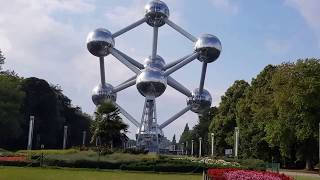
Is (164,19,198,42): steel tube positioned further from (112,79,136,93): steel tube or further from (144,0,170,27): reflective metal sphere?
(112,79,136,93): steel tube

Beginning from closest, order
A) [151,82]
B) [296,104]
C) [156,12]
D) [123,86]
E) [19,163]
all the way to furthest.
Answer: [19,163]
[296,104]
[151,82]
[156,12]
[123,86]

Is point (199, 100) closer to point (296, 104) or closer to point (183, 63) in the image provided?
point (183, 63)

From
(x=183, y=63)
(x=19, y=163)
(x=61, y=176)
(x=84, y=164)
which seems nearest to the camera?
(x=61, y=176)

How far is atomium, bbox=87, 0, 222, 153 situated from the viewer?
2950 inches

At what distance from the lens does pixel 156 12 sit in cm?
7644

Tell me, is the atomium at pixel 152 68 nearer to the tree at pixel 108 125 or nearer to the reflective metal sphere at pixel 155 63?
the reflective metal sphere at pixel 155 63

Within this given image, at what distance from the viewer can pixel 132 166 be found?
131 feet

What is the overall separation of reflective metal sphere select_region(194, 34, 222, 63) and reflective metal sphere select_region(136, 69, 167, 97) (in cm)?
651

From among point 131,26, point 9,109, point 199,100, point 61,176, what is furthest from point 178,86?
point 61,176

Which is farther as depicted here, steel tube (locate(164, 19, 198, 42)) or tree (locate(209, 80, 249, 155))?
tree (locate(209, 80, 249, 155))

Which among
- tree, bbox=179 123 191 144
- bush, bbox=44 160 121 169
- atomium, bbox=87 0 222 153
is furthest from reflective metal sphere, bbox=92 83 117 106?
tree, bbox=179 123 191 144

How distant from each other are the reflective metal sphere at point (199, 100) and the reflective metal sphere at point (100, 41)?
14.6 metres

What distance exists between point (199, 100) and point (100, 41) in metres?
17.3

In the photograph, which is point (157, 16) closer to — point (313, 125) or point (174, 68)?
point (174, 68)
